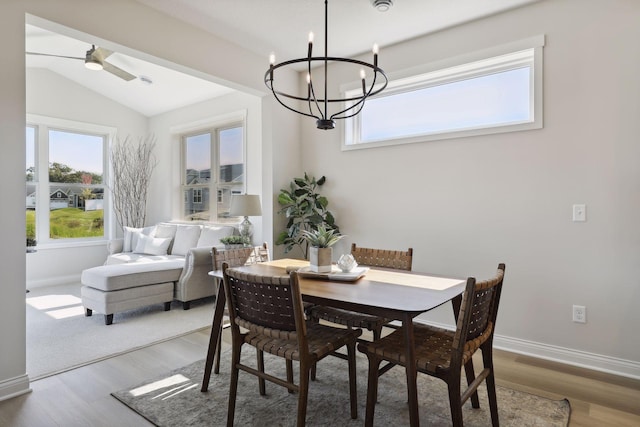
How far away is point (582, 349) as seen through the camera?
9.11 feet

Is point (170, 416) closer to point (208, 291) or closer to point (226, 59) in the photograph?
point (208, 291)

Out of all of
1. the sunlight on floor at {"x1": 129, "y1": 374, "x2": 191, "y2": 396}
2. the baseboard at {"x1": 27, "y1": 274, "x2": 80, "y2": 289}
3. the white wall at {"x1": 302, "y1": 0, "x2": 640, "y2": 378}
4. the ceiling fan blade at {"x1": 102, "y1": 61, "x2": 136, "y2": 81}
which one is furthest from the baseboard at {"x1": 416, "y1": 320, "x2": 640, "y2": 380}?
the baseboard at {"x1": 27, "y1": 274, "x2": 80, "y2": 289}

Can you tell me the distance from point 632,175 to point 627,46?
888mm

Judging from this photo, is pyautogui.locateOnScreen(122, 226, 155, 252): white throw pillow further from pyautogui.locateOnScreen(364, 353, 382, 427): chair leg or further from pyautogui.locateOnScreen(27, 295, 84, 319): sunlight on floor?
pyautogui.locateOnScreen(364, 353, 382, 427): chair leg

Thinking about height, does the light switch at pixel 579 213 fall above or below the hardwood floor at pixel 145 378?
above

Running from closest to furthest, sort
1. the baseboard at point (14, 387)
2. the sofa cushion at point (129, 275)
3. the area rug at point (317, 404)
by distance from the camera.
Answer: the area rug at point (317, 404) → the baseboard at point (14, 387) → the sofa cushion at point (129, 275)

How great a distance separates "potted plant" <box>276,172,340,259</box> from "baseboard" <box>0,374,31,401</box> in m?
2.39

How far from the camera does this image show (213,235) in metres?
5.00

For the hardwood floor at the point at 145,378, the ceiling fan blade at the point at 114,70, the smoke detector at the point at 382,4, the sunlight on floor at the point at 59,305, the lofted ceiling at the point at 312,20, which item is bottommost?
the hardwood floor at the point at 145,378

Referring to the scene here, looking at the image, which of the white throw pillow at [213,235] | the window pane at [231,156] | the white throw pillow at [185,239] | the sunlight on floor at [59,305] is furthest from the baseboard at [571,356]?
the sunlight on floor at [59,305]

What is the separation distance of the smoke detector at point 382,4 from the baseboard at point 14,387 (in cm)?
352

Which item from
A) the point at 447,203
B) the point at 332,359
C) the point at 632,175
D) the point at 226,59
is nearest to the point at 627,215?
the point at 632,175

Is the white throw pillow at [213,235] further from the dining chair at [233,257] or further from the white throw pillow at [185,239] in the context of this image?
the dining chair at [233,257]

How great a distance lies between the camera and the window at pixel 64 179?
18.1ft
